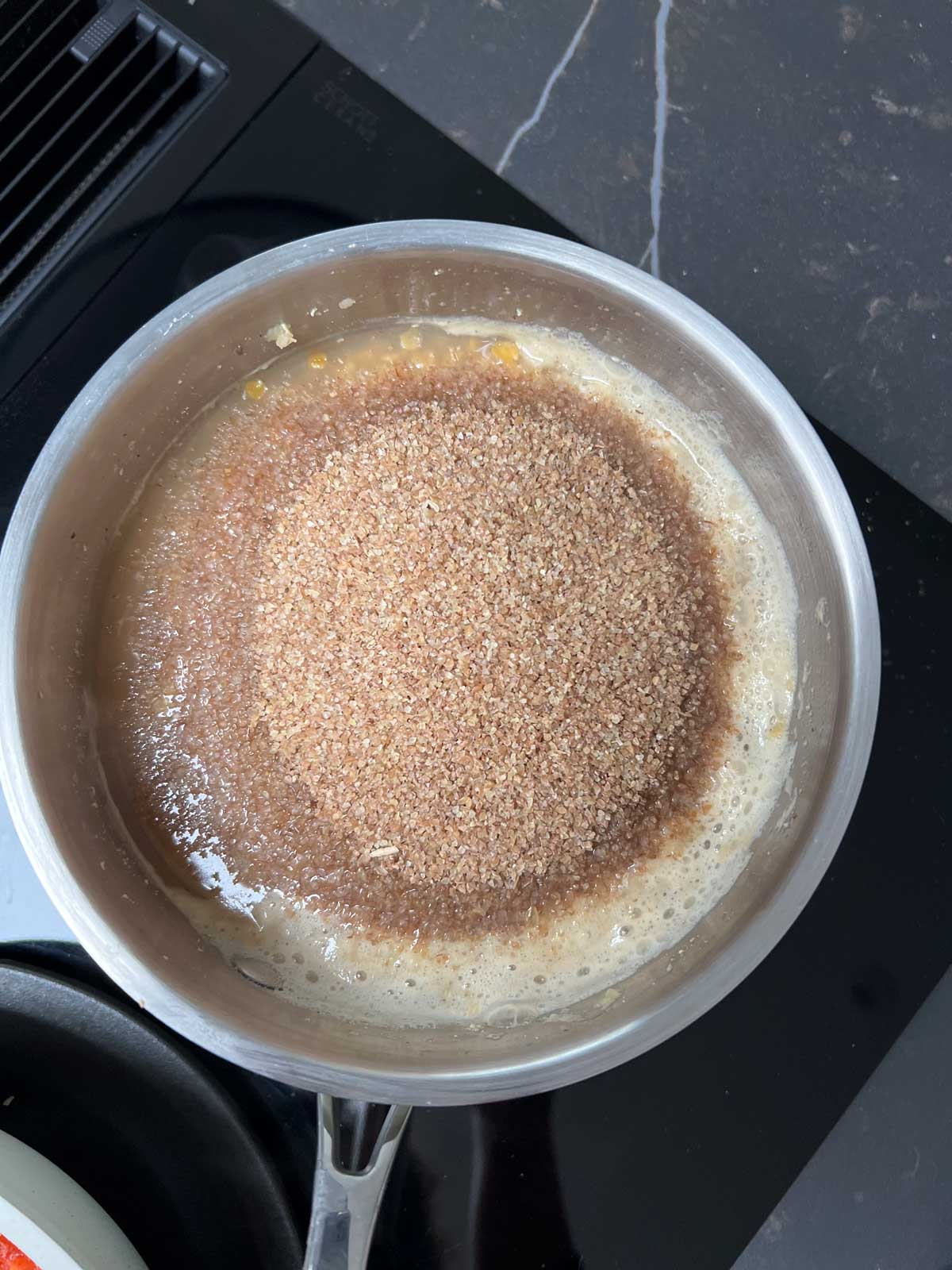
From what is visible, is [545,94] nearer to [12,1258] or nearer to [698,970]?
[698,970]

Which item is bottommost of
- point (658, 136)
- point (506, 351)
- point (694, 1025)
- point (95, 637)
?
point (694, 1025)

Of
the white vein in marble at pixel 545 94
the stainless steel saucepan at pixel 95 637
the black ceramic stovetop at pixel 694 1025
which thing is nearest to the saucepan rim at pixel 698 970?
the stainless steel saucepan at pixel 95 637

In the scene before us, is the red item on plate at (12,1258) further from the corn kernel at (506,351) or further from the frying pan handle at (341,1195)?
the corn kernel at (506,351)

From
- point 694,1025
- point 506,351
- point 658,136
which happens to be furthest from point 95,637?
point 658,136

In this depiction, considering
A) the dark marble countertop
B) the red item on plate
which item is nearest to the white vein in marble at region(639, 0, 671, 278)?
the dark marble countertop

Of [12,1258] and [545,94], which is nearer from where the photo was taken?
[12,1258]

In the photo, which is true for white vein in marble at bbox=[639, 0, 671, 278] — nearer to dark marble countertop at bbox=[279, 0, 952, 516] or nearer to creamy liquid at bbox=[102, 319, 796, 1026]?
dark marble countertop at bbox=[279, 0, 952, 516]
